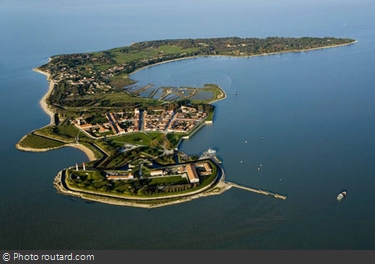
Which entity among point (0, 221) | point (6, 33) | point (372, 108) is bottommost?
point (0, 221)

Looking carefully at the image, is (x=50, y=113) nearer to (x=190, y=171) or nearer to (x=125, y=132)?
(x=125, y=132)

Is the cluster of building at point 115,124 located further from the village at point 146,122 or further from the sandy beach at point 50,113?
the sandy beach at point 50,113

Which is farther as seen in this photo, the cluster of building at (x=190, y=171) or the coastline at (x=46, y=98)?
the coastline at (x=46, y=98)

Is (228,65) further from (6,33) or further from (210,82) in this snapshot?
(6,33)

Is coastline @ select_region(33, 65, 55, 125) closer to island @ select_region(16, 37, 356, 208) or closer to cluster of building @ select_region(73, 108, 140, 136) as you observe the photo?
island @ select_region(16, 37, 356, 208)

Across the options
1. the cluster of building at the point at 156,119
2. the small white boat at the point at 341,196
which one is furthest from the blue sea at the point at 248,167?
the cluster of building at the point at 156,119

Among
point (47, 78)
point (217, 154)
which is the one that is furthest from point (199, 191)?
point (47, 78)

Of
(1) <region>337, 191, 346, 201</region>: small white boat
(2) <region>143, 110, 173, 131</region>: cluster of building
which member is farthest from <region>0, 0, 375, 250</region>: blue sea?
(2) <region>143, 110, 173, 131</region>: cluster of building

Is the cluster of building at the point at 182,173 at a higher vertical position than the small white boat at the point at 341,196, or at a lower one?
higher
